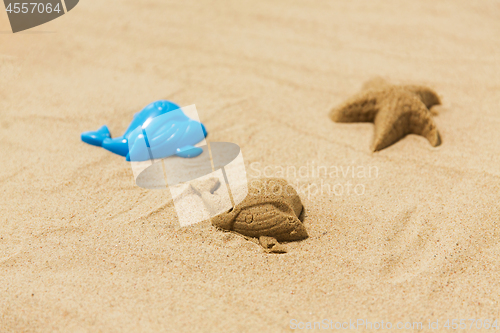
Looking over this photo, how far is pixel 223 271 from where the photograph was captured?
7.95 ft

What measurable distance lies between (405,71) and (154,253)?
143 inches

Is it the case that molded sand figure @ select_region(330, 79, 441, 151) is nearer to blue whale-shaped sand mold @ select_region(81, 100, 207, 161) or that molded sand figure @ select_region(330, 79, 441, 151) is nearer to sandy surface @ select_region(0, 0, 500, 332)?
sandy surface @ select_region(0, 0, 500, 332)

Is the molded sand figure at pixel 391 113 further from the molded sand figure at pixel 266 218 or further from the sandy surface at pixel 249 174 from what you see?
the molded sand figure at pixel 266 218

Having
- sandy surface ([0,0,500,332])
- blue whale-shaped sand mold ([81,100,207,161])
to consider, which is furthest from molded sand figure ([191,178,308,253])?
blue whale-shaped sand mold ([81,100,207,161])

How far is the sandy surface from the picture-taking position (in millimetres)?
2281

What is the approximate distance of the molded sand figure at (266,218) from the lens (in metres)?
2.53

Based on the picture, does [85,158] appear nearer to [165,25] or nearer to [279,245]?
[279,245]

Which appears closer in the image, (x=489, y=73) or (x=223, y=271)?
(x=223, y=271)

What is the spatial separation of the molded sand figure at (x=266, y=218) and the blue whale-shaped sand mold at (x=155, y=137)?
93 cm

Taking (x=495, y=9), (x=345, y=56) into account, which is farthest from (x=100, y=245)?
(x=495, y=9)

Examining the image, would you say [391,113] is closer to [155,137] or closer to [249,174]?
[249,174]

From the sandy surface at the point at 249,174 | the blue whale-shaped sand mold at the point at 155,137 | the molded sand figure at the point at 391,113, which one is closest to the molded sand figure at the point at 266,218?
the sandy surface at the point at 249,174

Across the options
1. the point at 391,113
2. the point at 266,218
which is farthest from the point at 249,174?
the point at 391,113

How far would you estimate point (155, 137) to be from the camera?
327 centimetres
